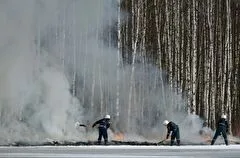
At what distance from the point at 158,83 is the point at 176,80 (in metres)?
1.25

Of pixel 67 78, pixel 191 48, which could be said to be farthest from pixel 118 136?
pixel 191 48

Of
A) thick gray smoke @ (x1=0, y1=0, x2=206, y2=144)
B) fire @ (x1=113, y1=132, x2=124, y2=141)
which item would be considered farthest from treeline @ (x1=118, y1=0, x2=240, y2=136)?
fire @ (x1=113, y1=132, x2=124, y2=141)

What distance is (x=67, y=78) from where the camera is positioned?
124 ft

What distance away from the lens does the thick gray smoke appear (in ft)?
111

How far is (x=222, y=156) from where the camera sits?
2053 cm

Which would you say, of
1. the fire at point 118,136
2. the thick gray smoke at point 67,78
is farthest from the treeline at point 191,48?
the fire at point 118,136

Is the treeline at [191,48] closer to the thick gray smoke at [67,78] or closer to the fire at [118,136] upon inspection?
the thick gray smoke at [67,78]

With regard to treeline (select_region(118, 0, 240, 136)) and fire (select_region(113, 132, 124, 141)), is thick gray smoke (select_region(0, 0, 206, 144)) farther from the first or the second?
treeline (select_region(118, 0, 240, 136))

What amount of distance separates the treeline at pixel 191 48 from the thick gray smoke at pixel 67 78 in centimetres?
99

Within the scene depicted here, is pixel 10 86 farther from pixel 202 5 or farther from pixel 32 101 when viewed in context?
pixel 202 5

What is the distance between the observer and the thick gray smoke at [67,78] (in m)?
33.8

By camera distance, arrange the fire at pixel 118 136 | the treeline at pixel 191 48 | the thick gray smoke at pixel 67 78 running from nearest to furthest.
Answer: the thick gray smoke at pixel 67 78, the fire at pixel 118 136, the treeline at pixel 191 48

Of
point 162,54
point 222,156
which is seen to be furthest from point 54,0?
point 222,156

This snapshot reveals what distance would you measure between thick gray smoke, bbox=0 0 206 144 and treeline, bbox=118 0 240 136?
0.99m
